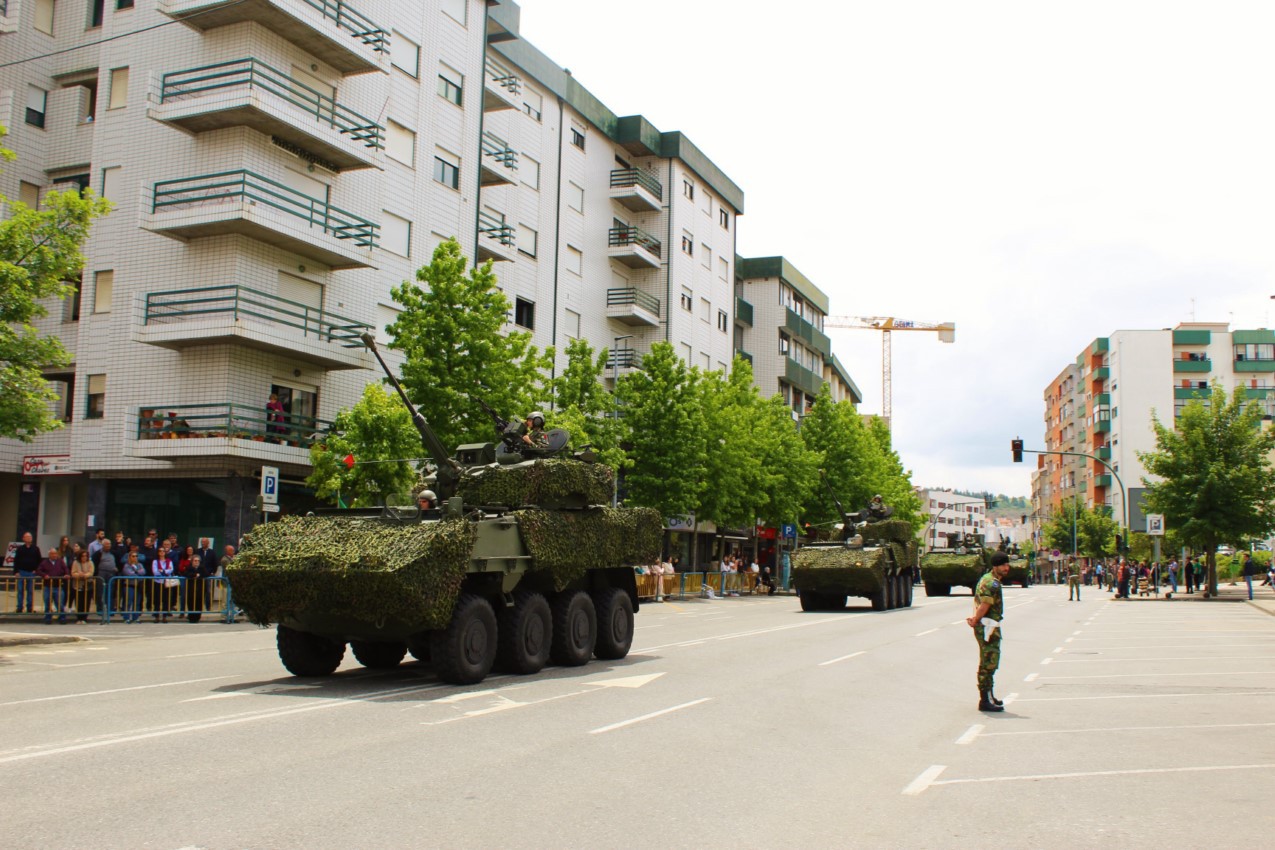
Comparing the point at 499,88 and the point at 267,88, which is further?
the point at 499,88

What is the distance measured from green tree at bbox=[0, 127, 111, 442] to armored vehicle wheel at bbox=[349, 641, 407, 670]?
730 centimetres

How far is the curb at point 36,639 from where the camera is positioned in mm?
18484

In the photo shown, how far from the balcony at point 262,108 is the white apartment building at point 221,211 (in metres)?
0.07

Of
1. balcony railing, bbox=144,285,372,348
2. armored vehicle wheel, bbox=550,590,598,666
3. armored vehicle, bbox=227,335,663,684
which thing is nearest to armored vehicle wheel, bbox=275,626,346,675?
armored vehicle, bbox=227,335,663,684

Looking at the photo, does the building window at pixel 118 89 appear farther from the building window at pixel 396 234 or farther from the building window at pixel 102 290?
the building window at pixel 396 234

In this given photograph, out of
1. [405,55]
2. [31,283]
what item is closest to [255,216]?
[405,55]

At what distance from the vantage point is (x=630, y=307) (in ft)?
163

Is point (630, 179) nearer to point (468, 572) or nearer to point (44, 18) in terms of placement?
point (44, 18)

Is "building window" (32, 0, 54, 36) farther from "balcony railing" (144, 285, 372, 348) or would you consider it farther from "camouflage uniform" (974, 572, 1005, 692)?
"camouflage uniform" (974, 572, 1005, 692)

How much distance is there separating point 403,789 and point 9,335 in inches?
550

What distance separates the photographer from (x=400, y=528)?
12766 millimetres

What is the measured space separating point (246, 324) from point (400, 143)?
9.15 meters

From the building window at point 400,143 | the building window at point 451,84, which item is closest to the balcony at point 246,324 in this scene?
the building window at point 400,143

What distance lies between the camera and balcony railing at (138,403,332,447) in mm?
28344
